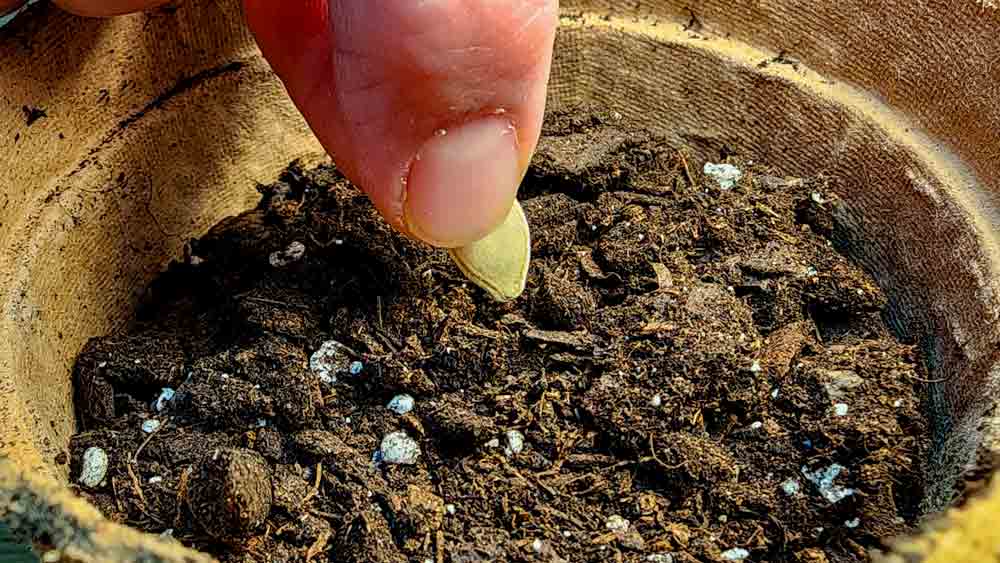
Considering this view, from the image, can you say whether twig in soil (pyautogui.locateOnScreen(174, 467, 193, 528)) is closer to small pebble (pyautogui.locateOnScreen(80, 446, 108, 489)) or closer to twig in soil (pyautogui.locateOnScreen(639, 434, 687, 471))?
small pebble (pyautogui.locateOnScreen(80, 446, 108, 489))

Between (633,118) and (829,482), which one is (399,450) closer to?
(829,482)

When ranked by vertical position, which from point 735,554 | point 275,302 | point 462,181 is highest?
point 462,181

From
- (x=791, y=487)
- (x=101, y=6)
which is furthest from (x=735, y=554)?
(x=101, y=6)

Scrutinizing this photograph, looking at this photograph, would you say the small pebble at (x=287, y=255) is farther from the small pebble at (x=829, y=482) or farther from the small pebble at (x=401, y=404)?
the small pebble at (x=829, y=482)

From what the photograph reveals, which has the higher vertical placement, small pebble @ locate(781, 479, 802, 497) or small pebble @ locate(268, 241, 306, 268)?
small pebble @ locate(268, 241, 306, 268)

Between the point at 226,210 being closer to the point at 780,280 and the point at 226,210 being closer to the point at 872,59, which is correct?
the point at 780,280

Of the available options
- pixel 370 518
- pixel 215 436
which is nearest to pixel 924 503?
pixel 370 518

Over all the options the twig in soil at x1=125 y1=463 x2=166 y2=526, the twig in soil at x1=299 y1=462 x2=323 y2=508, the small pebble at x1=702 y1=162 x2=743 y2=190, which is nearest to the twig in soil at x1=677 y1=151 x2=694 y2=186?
the small pebble at x1=702 y1=162 x2=743 y2=190
